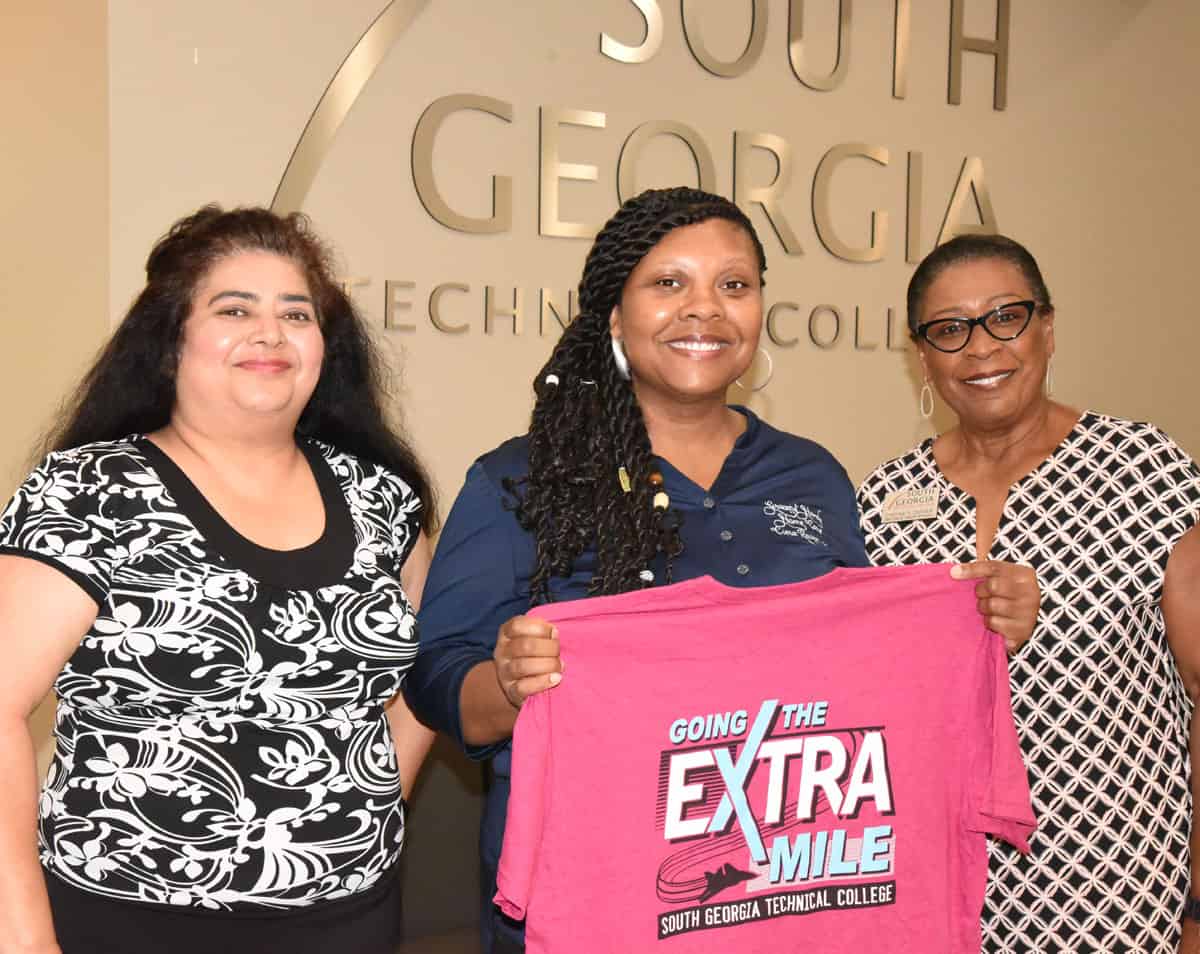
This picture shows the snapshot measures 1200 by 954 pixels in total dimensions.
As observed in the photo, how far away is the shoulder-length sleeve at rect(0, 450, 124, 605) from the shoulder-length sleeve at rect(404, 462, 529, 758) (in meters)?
0.49

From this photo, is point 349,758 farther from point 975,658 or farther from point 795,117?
point 795,117

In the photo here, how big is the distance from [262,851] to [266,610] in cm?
36

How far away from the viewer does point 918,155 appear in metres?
4.55

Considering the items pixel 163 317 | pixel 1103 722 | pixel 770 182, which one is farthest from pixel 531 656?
pixel 770 182

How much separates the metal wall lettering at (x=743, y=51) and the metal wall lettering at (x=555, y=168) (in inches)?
17.8

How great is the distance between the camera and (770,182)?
4344mm

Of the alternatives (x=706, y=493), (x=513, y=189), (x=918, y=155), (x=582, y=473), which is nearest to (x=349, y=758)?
(x=582, y=473)

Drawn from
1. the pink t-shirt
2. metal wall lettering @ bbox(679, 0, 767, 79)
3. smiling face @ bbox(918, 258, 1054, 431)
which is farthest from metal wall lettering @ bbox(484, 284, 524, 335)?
the pink t-shirt

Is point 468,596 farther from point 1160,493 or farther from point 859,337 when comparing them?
point 859,337

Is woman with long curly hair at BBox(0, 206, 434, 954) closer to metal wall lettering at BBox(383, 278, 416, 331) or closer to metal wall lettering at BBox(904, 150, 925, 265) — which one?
metal wall lettering at BBox(383, 278, 416, 331)

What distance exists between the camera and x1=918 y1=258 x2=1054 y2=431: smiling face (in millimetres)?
2301

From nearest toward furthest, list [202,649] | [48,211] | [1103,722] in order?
1. [202,649]
2. [1103,722]
3. [48,211]

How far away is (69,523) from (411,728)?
0.82 m

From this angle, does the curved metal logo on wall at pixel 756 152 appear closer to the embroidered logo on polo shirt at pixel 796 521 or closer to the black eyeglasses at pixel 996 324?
the black eyeglasses at pixel 996 324
